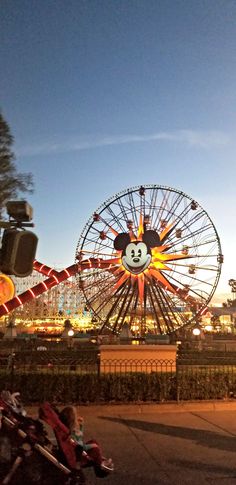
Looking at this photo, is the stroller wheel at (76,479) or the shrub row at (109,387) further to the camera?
the shrub row at (109,387)

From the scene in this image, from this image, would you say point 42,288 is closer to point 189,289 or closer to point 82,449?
point 189,289

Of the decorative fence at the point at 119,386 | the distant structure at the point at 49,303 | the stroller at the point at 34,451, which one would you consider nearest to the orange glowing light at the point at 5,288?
the decorative fence at the point at 119,386

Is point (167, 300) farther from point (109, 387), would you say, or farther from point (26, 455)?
point (26, 455)

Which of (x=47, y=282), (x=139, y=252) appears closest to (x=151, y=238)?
(x=139, y=252)

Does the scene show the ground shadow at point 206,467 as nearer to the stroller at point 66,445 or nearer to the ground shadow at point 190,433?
the ground shadow at point 190,433

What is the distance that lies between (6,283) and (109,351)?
22.4 metres

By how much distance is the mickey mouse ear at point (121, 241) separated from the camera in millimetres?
33575

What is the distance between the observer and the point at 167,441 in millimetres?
7734

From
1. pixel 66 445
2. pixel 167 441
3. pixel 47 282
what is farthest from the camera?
pixel 47 282

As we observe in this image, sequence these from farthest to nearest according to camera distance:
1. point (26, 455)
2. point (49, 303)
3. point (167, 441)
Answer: point (49, 303) < point (167, 441) < point (26, 455)

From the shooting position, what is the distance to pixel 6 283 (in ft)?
112

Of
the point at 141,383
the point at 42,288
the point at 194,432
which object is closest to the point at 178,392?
the point at 141,383

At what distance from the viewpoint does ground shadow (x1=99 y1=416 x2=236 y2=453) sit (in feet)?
24.7

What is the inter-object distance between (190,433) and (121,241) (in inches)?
→ 1015
